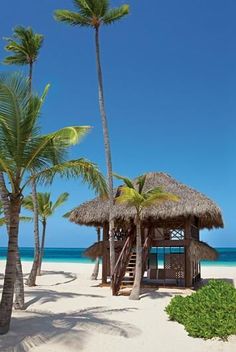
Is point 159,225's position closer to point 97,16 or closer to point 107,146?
point 107,146

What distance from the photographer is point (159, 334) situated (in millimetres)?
8141

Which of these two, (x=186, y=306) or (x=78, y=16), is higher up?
(x=78, y=16)

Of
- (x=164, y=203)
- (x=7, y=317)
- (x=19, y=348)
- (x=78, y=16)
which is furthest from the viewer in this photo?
(x=78, y=16)

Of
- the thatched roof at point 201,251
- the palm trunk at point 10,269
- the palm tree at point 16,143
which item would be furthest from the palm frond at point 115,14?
the palm trunk at point 10,269

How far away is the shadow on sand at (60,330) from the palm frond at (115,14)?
464 inches

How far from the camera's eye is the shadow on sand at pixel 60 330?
6.80m

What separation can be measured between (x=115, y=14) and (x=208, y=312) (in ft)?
40.4

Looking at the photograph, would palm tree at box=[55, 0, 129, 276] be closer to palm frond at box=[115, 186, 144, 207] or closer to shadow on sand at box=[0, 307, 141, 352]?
palm frond at box=[115, 186, 144, 207]

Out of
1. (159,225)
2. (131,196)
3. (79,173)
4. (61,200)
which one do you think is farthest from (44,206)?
(79,173)

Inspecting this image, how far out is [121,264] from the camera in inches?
579

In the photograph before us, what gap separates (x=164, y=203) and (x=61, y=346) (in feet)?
29.6

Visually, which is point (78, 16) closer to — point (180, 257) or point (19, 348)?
point (180, 257)

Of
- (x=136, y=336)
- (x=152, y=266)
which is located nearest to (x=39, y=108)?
(x=136, y=336)

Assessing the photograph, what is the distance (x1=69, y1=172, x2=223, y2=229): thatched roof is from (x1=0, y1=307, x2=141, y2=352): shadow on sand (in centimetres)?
598
